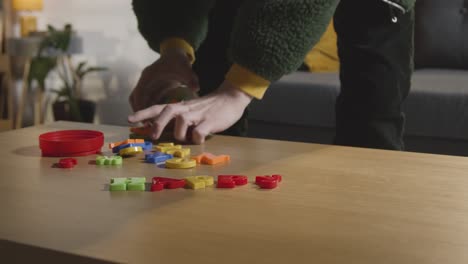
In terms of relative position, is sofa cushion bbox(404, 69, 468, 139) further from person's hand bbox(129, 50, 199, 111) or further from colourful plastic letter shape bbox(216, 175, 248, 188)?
colourful plastic letter shape bbox(216, 175, 248, 188)

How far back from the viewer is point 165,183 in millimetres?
725

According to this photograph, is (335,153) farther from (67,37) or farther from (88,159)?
(67,37)

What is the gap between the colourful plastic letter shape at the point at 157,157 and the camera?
856 millimetres

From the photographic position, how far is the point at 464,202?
68 centimetres

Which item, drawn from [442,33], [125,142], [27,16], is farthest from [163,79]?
[27,16]

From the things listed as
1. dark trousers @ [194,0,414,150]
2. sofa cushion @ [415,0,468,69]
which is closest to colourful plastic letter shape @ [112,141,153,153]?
dark trousers @ [194,0,414,150]

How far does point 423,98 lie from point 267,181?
1.53 meters

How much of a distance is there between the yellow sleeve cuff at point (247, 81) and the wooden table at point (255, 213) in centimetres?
11

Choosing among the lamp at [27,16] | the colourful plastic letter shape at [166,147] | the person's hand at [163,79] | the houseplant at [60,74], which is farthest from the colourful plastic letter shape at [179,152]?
the lamp at [27,16]

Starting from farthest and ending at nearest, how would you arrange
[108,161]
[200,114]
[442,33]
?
[442,33]
[200,114]
[108,161]

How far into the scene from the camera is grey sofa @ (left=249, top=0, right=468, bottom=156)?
2.10 meters

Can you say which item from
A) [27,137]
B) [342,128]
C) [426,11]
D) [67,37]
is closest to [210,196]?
[27,137]

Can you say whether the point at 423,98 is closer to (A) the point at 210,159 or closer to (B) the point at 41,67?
(A) the point at 210,159

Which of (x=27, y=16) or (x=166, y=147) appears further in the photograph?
(x=27, y=16)
